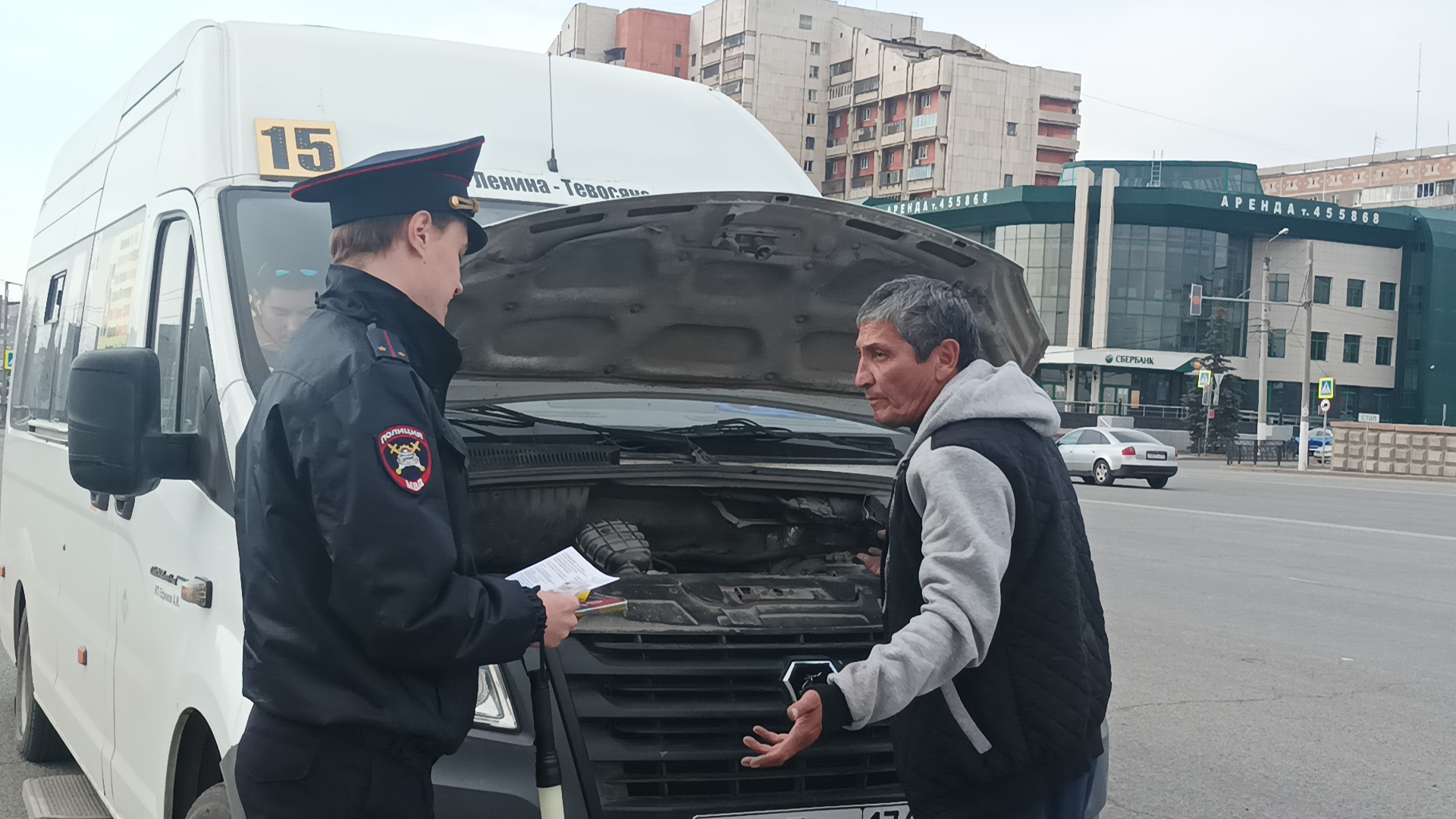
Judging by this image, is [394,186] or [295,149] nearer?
[394,186]

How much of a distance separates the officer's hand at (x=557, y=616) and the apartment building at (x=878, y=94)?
93406 millimetres

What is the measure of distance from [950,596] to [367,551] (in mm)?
1078

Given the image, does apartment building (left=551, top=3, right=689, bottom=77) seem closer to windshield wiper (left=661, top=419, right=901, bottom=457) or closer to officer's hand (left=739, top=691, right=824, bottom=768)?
windshield wiper (left=661, top=419, right=901, bottom=457)

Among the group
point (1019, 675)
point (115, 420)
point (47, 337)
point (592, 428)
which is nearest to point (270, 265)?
point (115, 420)

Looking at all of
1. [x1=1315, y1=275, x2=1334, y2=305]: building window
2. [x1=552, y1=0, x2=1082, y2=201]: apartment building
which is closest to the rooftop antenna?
[x1=1315, y1=275, x2=1334, y2=305]: building window

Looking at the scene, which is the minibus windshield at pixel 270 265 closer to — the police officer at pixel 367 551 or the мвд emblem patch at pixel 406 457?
the police officer at pixel 367 551

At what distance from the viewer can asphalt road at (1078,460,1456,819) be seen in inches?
224

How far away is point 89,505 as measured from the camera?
425cm

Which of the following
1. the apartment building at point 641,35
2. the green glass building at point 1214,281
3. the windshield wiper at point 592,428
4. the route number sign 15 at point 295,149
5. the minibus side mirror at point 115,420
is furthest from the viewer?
the apartment building at point 641,35

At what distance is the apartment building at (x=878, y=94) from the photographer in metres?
93.3

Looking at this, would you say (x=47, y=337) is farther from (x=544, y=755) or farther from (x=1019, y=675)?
(x=1019, y=675)

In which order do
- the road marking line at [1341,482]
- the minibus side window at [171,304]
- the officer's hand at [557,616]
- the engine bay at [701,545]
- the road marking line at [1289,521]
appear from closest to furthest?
1. the officer's hand at [557,616]
2. the engine bay at [701,545]
3. the minibus side window at [171,304]
4. the road marking line at [1289,521]
5. the road marking line at [1341,482]

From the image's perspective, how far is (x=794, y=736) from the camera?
261 centimetres

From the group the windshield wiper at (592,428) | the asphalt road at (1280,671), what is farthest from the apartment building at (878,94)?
the windshield wiper at (592,428)
